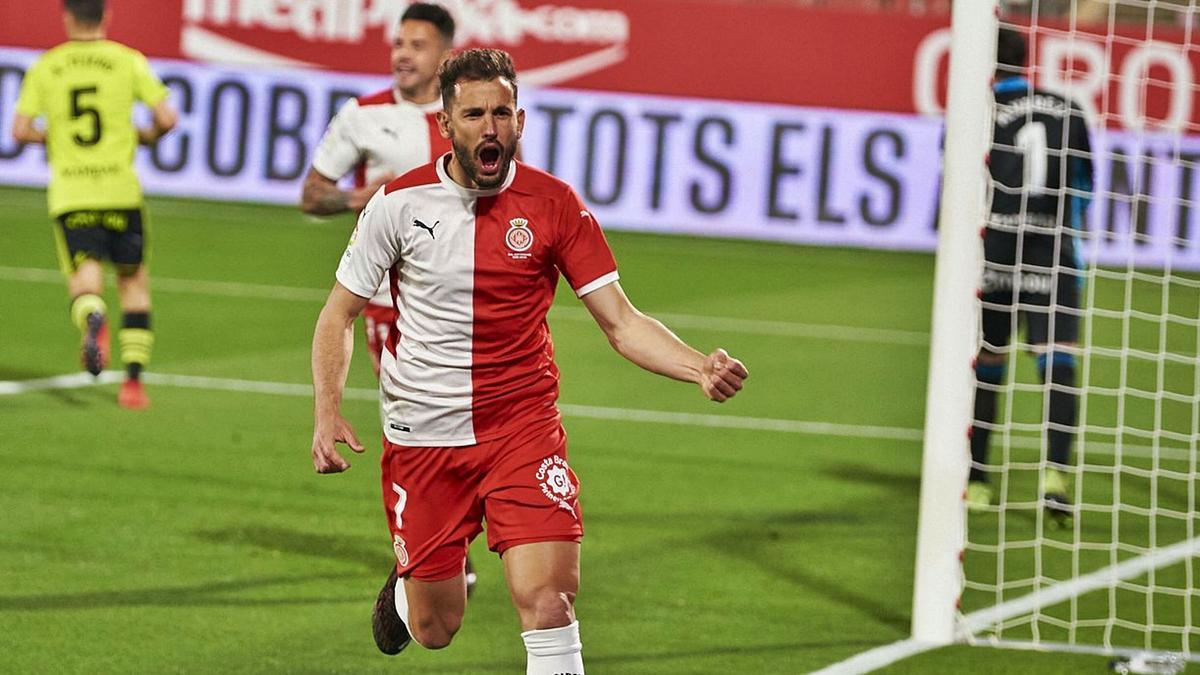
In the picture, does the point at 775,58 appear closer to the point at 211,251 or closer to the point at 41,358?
the point at 211,251

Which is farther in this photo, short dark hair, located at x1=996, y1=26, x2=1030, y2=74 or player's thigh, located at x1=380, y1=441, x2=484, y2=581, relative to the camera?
short dark hair, located at x1=996, y1=26, x2=1030, y2=74

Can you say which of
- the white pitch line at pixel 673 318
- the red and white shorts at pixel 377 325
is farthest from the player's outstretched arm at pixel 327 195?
the white pitch line at pixel 673 318

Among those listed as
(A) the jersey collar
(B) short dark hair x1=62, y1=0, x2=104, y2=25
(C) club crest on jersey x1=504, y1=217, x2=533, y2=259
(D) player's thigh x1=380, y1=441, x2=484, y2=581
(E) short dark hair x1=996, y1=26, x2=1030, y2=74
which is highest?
(B) short dark hair x1=62, y1=0, x2=104, y2=25

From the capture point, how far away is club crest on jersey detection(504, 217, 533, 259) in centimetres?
529

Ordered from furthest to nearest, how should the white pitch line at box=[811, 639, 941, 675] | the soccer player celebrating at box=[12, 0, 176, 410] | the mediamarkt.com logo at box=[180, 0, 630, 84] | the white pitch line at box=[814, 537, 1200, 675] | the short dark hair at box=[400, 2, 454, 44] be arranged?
the mediamarkt.com logo at box=[180, 0, 630, 84] → the soccer player celebrating at box=[12, 0, 176, 410] → the short dark hair at box=[400, 2, 454, 44] → the white pitch line at box=[814, 537, 1200, 675] → the white pitch line at box=[811, 639, 941, 675]

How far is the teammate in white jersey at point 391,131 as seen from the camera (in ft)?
24.4

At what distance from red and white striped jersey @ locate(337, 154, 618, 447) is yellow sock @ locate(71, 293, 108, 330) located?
5.48 meters

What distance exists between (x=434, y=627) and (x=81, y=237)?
5.92 metres

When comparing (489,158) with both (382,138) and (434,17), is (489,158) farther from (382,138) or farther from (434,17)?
(382,138)

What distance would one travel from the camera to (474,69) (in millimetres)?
5117

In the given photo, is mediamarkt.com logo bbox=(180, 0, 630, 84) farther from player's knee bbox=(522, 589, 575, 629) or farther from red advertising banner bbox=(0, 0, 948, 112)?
player's knee bbox=(522, 589, 575, 629)

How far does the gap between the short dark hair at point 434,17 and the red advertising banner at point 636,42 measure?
11.7 meters

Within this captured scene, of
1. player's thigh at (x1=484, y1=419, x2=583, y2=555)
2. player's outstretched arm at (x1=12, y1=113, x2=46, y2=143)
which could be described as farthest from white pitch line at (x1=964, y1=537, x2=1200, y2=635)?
player's outstretched arm at (x1=12, y1=113, x2=46, y2=143)

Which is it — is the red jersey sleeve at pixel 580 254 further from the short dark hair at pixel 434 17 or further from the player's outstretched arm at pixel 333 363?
the short dark hair at pixel 434 17
